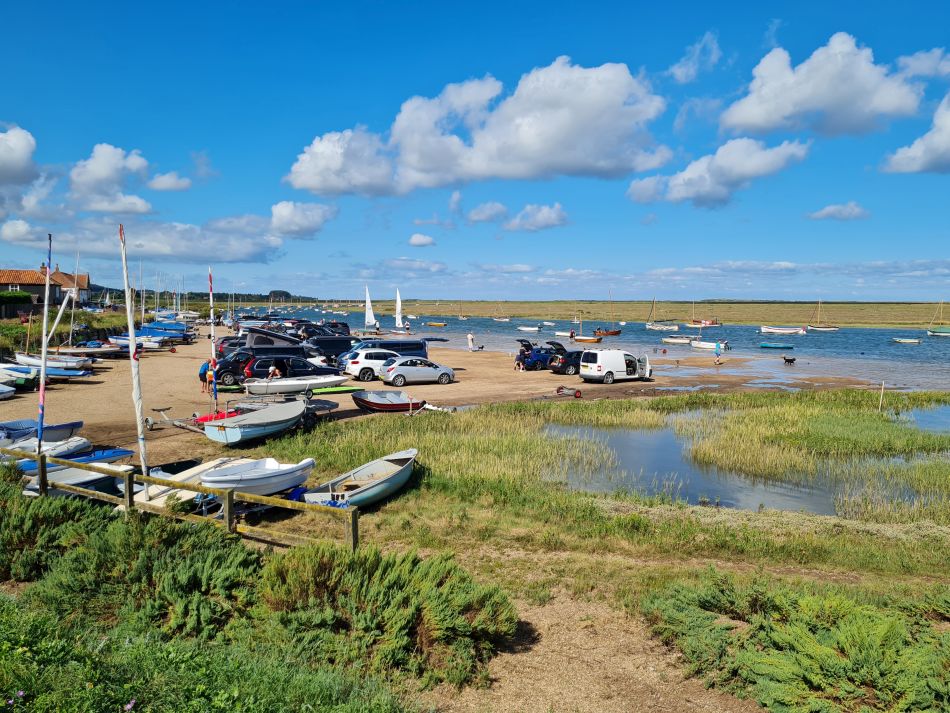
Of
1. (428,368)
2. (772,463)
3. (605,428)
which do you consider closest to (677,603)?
(772,463)

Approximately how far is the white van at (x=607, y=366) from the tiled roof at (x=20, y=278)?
72458 mm

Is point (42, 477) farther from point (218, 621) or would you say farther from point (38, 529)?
point (218, 621)

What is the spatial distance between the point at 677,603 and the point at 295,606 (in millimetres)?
4802

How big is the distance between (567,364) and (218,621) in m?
35.2

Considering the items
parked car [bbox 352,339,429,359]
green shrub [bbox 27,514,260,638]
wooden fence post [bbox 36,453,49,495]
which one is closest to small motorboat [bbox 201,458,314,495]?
wooden fence post [bbox 36,453,49,495]

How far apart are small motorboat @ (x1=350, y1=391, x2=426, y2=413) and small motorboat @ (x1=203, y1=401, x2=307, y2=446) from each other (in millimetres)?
4411

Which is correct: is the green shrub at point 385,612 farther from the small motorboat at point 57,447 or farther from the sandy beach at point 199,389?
the sandy beach at point 199,389

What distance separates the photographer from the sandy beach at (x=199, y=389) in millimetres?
20656

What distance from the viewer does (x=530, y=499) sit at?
46.5 feet

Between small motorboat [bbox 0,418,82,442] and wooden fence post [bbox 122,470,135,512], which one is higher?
wooden fence post [bbox 122,470,135,512]

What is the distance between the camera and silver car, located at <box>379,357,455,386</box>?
34094 millimetres

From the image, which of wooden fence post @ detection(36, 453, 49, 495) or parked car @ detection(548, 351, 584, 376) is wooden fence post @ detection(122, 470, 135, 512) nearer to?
wooden fence post @ detection(36, 453, 49, 495)

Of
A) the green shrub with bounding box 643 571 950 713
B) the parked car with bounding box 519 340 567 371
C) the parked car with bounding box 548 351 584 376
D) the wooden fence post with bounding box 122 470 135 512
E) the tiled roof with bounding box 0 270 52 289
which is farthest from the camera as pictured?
the tiled roof with bounding box 0 270 52 289

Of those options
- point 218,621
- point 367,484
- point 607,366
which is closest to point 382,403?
point 367,484
